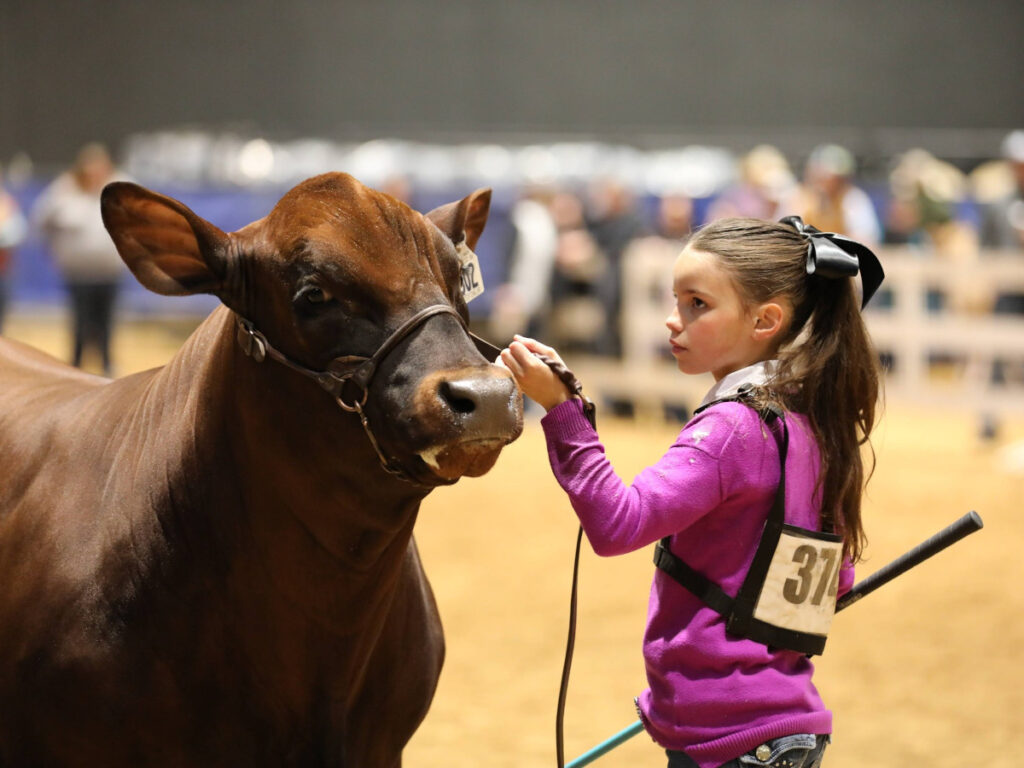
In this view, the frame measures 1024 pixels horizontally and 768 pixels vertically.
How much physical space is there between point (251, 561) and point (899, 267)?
382 inches

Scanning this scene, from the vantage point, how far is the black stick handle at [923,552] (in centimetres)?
236

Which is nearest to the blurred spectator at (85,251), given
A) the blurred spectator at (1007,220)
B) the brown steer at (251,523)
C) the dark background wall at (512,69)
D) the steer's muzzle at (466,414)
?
the blurred spectator at (1007,220)

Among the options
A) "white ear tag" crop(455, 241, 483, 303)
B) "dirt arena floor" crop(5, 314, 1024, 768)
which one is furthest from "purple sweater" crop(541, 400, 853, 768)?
"dirt arena floor" crop(5, 314, 1024, 768)

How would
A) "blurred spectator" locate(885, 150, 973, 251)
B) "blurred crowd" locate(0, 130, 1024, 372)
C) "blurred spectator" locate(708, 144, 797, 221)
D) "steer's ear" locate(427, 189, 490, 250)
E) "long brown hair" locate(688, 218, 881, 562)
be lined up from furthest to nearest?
"blurred spectator" locate(885, 150, 973, 251) → "blurred spectator" locate(708, 144, 797, 221) → "blurred crowd" locate(0, 130, 1024, 372) → "steer's ear" locate(427, 189, 490, 250) → "long brown hair" locate(688, 218, 881, 562)

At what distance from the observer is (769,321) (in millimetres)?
2273

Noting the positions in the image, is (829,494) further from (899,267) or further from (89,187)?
(89,187)

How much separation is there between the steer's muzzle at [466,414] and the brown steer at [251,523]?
55mm

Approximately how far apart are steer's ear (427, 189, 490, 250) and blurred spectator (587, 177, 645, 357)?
30.1 ft

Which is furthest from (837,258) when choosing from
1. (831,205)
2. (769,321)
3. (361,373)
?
(831,205)

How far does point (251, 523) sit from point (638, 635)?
3.55 meters

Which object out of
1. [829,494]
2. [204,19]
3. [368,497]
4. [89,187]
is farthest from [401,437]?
[204,19]

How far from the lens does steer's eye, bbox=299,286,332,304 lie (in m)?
2.08

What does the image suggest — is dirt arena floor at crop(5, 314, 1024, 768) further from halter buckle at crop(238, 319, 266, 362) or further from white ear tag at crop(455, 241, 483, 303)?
halter buckle at crop(238, 319, 266, 362)

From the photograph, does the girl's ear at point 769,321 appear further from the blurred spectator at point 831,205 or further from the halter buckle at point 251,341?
the blurred spectator at point 831,205
